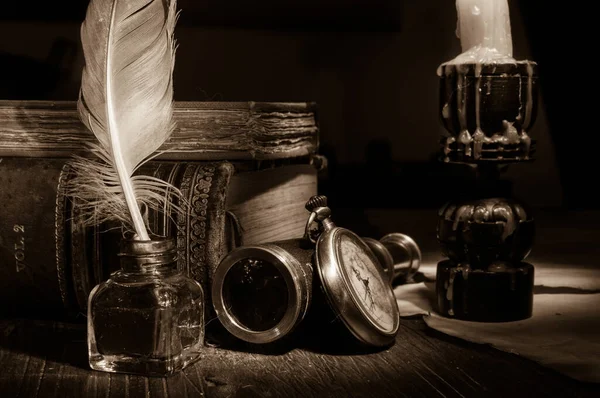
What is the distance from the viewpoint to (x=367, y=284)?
158 cm

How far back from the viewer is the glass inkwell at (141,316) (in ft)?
4.64

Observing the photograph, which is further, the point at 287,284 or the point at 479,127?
the point at 479,127

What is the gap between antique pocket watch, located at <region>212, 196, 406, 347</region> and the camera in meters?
1.49

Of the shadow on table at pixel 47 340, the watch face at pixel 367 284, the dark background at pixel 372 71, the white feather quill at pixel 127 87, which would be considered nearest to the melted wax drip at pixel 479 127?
the watch face at pixel 367 284

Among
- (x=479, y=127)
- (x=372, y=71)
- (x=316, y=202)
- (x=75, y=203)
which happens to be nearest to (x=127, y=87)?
(x=75, y=203)

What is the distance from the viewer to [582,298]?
1.91 metres

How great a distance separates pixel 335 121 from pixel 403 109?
0.26 meters

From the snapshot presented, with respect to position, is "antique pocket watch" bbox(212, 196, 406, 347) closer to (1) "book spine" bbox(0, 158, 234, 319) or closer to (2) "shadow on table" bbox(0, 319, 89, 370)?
(1) "book spine" bbox(0, 158, 234, 319)

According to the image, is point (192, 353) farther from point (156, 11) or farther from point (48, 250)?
point (156, 11)

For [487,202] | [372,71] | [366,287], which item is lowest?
[366,287]

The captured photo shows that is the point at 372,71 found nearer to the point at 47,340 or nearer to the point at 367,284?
the point at 367,284

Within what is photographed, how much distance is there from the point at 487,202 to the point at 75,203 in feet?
2.50

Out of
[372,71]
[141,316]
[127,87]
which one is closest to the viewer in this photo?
[141,316]

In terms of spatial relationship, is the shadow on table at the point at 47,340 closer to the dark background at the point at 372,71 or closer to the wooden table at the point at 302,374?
the wooden table at the point at 302,374
